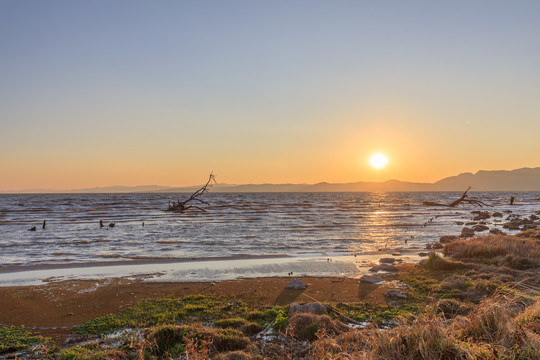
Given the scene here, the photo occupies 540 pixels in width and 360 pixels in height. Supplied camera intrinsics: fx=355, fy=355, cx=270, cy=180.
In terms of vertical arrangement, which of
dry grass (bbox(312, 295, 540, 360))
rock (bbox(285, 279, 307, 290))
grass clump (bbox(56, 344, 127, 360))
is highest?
dry grass (bbox(312, 295, 540, 360))

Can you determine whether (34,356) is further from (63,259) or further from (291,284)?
(63,259)

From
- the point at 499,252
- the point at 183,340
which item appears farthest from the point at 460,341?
the point at 499,252

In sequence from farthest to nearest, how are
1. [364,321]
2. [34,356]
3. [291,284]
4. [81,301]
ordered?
[291,284]
[81,301]
[364,321]
[34,356]

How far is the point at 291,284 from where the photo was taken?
39.7ft

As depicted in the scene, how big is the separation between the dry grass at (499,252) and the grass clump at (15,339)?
1540 centimetres

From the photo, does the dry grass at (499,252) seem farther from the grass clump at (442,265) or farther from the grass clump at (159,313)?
the grass clump at (159,313)

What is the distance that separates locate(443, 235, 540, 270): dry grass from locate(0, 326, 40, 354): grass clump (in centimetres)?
1540

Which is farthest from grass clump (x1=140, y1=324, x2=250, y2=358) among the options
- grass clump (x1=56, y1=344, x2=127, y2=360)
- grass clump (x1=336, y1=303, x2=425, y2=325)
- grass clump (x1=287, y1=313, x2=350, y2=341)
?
grass clump (x1=336, y1=303, x2=425, y2=325)

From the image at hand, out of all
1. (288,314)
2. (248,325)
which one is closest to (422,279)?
(288,314)

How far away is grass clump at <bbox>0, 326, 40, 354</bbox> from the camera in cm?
715

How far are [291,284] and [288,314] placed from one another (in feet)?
12.7

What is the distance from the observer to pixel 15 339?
7582mm

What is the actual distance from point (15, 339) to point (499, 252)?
1729cm

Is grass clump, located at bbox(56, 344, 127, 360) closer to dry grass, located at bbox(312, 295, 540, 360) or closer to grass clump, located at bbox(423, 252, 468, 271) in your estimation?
dry grass, located at bbox(312, 295, 540, 360)
